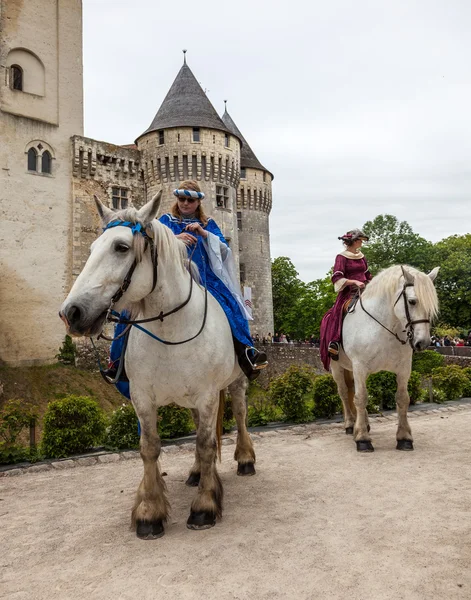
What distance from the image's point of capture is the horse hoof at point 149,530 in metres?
4.00

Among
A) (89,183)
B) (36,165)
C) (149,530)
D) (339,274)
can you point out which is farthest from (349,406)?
(89,183)

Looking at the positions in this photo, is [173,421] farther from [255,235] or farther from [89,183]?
[255,235]

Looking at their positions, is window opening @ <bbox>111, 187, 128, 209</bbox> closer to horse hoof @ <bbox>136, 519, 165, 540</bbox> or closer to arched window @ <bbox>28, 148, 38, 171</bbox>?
arched window @ <bbox>28, 148, 38, 171</bbox>

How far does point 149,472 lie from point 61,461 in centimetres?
346

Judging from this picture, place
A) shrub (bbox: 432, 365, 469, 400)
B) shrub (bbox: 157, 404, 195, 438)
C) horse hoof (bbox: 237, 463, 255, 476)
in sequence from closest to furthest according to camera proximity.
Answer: horse hoof (bbox: 237, 463, 255, 476)
shrub (bbox: 157, 404, 195, 438)
shrub (bbox: 432, 365, 469, 400)

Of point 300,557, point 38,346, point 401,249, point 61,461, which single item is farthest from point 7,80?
point 401,249

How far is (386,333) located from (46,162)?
26426 mm

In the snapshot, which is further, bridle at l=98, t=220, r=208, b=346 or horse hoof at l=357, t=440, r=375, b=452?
horse hoof at l=357, t=440, r=375, b=452

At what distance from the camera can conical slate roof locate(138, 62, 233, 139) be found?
3388 cm

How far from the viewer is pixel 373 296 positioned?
7.13 metres

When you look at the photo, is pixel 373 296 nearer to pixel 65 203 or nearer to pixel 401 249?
pixel 65 203

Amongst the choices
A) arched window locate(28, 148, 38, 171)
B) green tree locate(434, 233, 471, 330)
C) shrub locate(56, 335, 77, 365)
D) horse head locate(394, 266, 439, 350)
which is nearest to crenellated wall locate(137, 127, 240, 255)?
arched window locate(28, 148, 38, 171)

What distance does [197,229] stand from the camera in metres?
4.92

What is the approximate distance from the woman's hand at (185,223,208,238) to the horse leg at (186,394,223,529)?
5.58 ft
